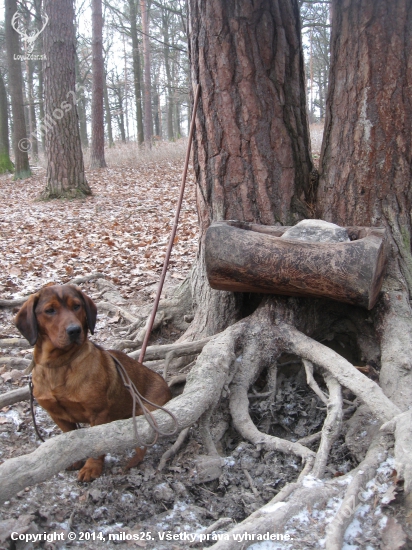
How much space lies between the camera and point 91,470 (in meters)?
3.05

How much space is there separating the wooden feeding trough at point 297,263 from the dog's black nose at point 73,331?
1.17 m

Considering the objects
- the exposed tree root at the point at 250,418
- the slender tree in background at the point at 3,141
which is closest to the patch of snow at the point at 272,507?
the exposed tree root at the point at 250,418

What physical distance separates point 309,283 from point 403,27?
2.17 meters

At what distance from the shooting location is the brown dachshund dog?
2.95 m

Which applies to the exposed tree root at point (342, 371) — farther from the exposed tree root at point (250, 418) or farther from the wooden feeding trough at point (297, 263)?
the wooden feeding trough at point (297, 263)

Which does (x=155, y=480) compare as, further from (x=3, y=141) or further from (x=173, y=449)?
(x=3, y=141)

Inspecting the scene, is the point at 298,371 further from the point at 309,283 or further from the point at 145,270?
the point at 145,270

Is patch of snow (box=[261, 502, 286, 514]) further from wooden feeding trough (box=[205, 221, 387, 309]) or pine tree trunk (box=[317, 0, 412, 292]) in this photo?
pine tree trunk (box=[317, 0, 412, 292])

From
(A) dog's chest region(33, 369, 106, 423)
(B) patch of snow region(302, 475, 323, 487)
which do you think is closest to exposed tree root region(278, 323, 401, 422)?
(B) patch of snow region(302, 475, 323, 487)

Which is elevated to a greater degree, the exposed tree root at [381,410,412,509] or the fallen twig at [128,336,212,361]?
the exposed tree root at [381,410,412,509]

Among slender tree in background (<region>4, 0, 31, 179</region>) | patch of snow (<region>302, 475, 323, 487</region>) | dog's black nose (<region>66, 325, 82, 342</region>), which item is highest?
slender tree in background (<region>4, 0, 31, 179</region>)

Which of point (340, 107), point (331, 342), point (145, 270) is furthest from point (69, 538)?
point (145, 270)

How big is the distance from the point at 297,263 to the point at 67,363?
170 cm

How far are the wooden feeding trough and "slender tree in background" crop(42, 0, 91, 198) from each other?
1019cm
